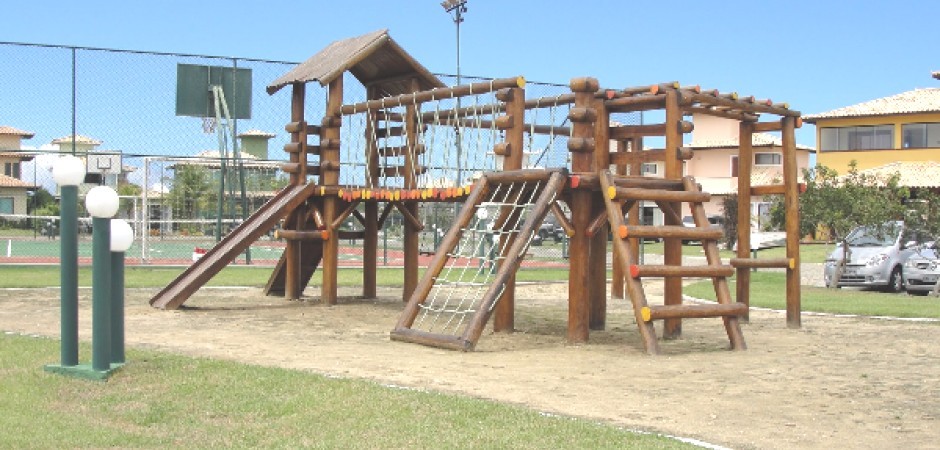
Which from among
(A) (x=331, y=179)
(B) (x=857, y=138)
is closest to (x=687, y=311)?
(A) (x=331, y=179)

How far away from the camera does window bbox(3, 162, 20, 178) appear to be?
23.0 metres

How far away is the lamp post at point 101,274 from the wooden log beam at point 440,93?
15.6 feet

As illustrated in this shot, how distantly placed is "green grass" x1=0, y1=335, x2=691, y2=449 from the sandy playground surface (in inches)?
23.0

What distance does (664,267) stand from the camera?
32.9ft

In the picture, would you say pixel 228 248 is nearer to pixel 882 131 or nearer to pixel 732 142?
pixel 882 131

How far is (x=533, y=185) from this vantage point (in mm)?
11023

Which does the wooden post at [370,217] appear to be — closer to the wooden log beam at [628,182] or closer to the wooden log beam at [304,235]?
the wooden log beam at [304,235]

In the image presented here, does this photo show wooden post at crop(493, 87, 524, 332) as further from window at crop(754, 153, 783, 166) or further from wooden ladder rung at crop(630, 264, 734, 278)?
window at crop(754, 153, 783, 166)

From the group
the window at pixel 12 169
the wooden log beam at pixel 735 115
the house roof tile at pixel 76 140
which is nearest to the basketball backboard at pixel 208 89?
the house roof tile at pixel 76 140

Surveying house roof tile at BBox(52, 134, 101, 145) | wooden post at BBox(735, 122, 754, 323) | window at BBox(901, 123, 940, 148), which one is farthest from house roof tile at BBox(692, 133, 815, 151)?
wooden post at BBox(735, 122, 754, 323)

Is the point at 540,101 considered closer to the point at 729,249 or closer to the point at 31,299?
the point at 31,299

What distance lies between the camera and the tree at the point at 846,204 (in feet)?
65.3

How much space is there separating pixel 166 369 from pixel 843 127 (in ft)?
156

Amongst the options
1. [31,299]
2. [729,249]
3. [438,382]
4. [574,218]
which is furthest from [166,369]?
[729,249]
